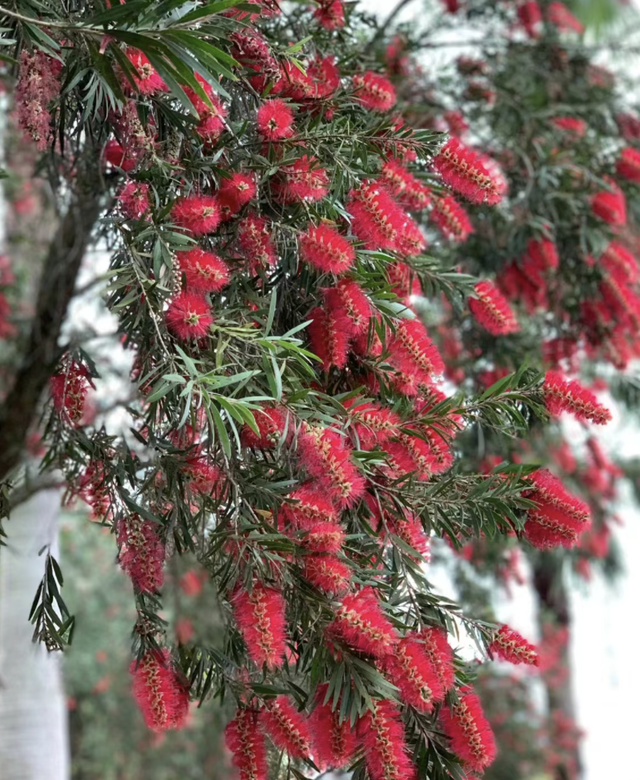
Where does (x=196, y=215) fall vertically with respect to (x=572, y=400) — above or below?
above

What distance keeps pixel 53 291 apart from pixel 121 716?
5.83 m

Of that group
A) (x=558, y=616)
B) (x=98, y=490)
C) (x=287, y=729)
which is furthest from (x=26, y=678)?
(x=558, y=616)

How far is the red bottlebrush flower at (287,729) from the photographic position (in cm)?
167

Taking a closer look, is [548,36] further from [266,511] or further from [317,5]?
[266,511]

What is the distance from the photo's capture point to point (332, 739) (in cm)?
161

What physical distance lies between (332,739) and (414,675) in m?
0.19

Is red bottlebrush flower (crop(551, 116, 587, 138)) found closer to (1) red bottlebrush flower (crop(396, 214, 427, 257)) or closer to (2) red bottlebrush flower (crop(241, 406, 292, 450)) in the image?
(1) red bottlebrush flower (crop(396, 214, 427, 257))

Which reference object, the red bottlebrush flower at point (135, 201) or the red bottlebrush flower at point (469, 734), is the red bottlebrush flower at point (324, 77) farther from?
the red bottlebrush flower at point (469, 734)

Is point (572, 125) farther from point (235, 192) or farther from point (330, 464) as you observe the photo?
point (330, 464)

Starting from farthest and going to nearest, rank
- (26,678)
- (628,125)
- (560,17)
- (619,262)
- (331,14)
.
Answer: (26,678)
(560,17)
(628,125)
(619,262)
(331,14)

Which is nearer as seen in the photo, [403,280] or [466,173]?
[466,173]

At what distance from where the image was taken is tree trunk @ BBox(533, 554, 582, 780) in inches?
314

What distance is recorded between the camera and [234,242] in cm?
190

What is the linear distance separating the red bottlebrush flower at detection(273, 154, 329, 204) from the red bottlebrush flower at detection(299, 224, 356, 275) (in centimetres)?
10
